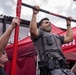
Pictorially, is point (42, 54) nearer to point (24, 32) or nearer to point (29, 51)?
point (29, 51)

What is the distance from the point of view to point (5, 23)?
6.30 m

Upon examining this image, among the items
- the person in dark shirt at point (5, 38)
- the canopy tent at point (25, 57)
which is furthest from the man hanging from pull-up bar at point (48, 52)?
the canopy tent at point (25, 57)

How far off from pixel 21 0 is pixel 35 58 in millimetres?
2177

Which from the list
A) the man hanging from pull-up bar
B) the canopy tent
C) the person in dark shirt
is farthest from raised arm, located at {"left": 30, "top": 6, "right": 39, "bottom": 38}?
the canopy tent

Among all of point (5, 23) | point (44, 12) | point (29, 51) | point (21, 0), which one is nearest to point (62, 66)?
point (44, 12)

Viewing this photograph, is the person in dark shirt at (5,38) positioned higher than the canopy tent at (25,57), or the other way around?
the person in dark shirt at (5,38)

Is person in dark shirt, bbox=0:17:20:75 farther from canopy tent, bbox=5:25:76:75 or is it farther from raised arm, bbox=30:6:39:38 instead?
canopy tent, bbox=5:25:76:75

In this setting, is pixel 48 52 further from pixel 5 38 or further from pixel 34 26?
pixel 5 38

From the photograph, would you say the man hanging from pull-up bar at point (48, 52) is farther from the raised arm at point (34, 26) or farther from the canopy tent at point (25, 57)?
the canopy tent at point (25, 57)

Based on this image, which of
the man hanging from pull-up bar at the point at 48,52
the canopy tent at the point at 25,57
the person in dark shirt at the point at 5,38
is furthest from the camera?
the canopy tent at the point at 25,57

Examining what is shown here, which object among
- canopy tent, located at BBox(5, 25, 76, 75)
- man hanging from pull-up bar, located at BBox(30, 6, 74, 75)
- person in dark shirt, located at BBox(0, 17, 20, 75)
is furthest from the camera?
canopy tent, located at BBox(5, 25, 76, 75)

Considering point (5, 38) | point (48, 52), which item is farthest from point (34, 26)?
point (5, 38)

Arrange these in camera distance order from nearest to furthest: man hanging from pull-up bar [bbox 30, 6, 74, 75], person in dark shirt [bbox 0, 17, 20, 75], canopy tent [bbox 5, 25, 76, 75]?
1. person in dark shirt [bbox 0, 17, 20, 75]
2. man hanging from pull-up bar [bbox 30, 6, 74, 75]
3. canopy tent [bbox 5, 25, 76, 75]

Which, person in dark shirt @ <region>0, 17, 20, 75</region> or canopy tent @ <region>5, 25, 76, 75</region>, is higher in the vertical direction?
person in dark shirt @ <region>0, 17, 20, 75</region>
